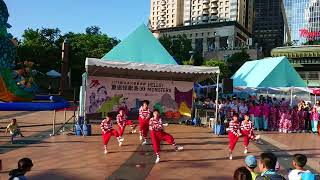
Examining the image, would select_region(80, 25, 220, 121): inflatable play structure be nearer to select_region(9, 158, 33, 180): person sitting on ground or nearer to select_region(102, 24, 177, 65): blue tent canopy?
select_region(102, 24, 177, 65): blue tent canopy

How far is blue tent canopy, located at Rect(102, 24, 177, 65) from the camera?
21.1m

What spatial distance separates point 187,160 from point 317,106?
42.7ft

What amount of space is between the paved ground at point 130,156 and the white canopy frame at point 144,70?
9.84 feet

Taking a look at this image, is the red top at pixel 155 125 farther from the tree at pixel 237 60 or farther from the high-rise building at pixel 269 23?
the high-rise building at pixel 269 23

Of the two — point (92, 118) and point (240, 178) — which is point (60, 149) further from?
point (240, 178)

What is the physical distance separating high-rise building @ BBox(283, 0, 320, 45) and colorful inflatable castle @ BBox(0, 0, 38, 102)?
373 ft

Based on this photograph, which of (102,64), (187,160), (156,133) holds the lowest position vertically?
(187,160)

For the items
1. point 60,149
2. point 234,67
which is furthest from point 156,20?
point 60,149

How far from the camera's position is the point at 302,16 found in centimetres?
11900

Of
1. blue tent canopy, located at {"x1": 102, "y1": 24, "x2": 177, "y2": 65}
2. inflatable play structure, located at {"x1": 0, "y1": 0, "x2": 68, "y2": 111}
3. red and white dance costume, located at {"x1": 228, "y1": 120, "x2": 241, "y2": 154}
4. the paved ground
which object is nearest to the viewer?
the paved ground

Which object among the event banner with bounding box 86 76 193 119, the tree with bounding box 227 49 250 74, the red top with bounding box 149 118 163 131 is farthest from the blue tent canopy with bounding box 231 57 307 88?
the tree with bounding box 227 49 250 74

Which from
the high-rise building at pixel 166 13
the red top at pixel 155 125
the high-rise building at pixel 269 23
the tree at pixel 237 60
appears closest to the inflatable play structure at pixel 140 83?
the red top at pixel 155 125

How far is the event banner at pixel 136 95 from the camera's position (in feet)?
68.5

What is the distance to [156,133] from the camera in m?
12.0
